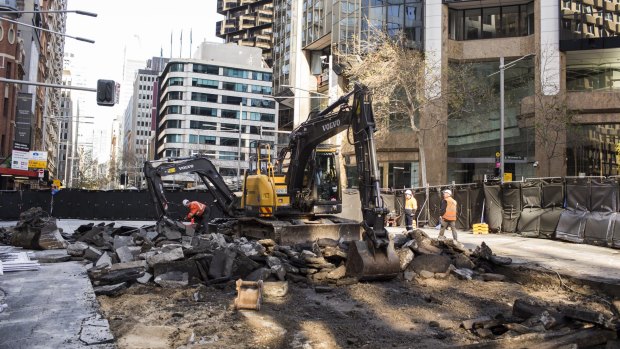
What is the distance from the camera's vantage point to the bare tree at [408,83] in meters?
31.5

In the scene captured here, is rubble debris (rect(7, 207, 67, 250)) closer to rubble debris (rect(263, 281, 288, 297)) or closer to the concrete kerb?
rubble debris (rect(263, 281, 288, 297))

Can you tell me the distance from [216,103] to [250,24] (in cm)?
3205

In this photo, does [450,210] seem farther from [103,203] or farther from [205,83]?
[205,83]

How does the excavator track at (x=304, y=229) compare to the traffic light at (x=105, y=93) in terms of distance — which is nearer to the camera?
the excavator track at (x=304, y=229)

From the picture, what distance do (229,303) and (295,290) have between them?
1.77 meters

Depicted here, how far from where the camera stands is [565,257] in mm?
12688

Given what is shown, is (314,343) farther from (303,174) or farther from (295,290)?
(303,174)

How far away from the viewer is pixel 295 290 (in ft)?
30.2

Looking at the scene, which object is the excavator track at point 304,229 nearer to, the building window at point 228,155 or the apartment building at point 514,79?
the apartment building at point 514,79

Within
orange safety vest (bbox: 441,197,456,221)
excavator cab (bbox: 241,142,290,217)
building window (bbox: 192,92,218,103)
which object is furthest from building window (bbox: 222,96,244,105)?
orange safety vest (bbox: 441,197,456,221)

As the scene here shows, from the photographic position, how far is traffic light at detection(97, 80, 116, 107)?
17766 mm

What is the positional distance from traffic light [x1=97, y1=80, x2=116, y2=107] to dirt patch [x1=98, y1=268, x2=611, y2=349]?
11.2 meters

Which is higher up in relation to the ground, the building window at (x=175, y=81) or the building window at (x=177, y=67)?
the building window at (x=177, y=67)

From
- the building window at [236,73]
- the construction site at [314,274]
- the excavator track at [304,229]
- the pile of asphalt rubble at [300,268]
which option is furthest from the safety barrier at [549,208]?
the building window at [236,73]
